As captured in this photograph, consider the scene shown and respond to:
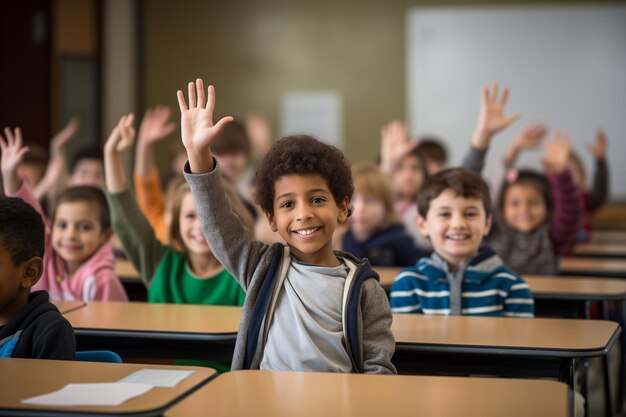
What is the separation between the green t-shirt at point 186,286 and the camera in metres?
2.97

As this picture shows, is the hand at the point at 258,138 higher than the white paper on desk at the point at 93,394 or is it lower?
higher

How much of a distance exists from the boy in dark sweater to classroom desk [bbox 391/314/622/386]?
Result: 84 cm

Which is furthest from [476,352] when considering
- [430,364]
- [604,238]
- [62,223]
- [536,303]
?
[604,238]

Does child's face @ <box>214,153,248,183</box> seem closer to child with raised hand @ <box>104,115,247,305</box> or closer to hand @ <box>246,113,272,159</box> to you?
child with raised hand @ <box>104,115,247,305</box>

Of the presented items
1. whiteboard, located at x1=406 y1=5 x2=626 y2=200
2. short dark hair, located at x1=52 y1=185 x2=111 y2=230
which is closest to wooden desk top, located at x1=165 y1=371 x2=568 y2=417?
short dark hair, located at x1=52 y1=185 x2=111 y2=230

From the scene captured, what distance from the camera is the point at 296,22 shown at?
9.02 meters

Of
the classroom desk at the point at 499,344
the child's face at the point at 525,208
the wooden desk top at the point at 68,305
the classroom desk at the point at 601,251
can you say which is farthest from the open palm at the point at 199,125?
the classroom desk at the point at 601,251

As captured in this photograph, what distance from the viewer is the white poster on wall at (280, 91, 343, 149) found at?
8922 mm

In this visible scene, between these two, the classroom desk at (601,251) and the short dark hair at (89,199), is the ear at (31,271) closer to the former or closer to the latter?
the short dark hair at (89,199)

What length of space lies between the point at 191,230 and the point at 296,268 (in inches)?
39.7

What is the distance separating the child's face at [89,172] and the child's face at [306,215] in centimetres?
325

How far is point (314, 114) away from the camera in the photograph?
29.5ft

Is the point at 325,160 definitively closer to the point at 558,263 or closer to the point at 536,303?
the point at 536,303

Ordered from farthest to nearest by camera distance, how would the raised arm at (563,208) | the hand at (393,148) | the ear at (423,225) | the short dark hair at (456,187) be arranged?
1. the hand at (393,148)
2. the raised arm at (563,208)
3. the ear at (423,225)
4. the short dark hair at (456,187)
